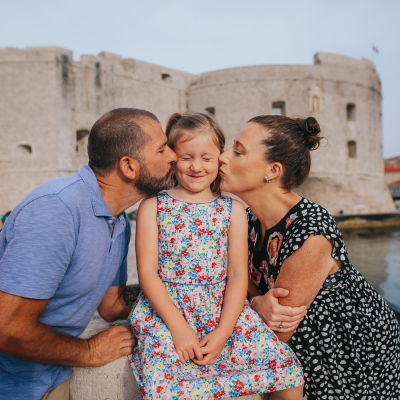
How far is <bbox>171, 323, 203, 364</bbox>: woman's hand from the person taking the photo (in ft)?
4.00

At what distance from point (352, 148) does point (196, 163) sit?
17.5 m

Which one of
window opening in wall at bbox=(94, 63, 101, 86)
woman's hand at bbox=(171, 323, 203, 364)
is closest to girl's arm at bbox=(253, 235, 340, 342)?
woman's hand at bbox=(171, 323, 203, 364)

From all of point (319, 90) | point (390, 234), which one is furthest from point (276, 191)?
point (319, 90)

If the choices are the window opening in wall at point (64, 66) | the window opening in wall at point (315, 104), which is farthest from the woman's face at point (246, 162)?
the window opening in wall at point (315, 104)

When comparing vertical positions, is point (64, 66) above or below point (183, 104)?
above

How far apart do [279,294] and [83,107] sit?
14.5 m

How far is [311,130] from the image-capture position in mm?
1609

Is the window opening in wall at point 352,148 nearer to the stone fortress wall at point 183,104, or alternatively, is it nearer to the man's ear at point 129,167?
the stone fortress wall at point 183,104

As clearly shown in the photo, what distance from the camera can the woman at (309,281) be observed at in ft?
4.51

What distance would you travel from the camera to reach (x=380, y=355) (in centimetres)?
145

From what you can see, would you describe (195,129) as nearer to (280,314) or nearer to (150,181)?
(150,181)

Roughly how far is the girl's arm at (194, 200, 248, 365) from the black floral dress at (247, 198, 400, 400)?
166 mm

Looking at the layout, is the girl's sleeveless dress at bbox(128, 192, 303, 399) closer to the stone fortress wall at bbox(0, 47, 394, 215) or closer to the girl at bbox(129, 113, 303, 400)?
the girl at bbox(129, 113, 303, 400)

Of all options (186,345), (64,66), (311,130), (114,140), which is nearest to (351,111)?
(64,66)
